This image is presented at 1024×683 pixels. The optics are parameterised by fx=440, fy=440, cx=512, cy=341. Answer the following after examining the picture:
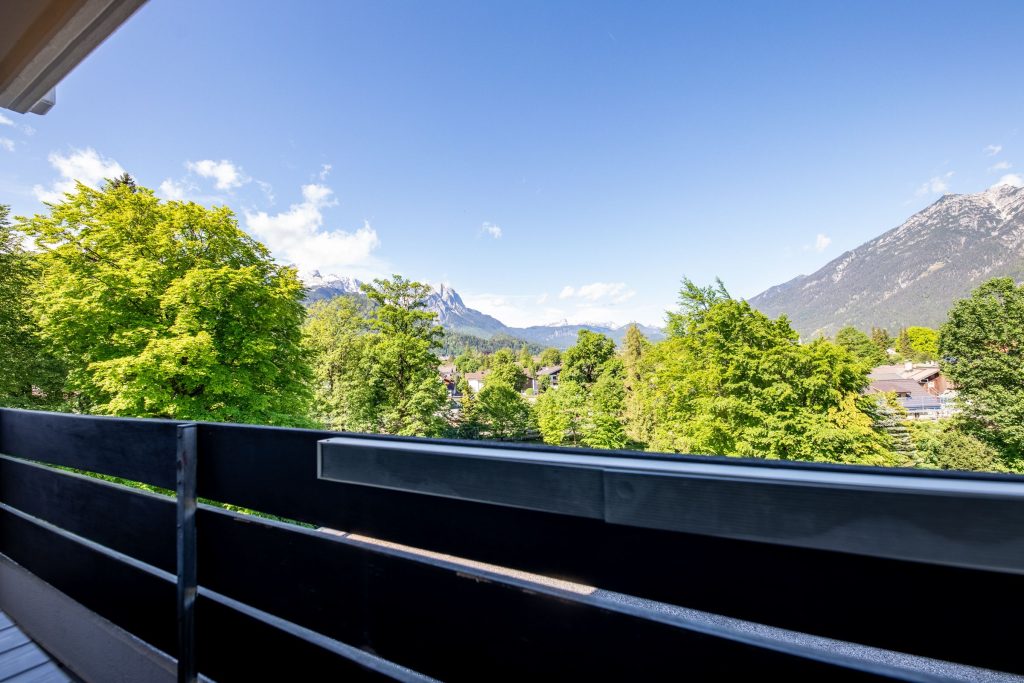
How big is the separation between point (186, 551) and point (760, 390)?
12.3 m

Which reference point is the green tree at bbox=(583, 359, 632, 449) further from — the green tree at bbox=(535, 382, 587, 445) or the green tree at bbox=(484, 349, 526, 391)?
the green tree at bbox=(484, 349, 526, 391)

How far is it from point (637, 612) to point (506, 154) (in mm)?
22764

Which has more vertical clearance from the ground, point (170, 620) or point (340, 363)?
point (340, 363)

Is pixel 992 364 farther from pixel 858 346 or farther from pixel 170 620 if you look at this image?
pixel 170 620

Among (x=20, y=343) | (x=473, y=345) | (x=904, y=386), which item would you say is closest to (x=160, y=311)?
(x=20, y=343)

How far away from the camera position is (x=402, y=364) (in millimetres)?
14562

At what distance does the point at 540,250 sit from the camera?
2917cm

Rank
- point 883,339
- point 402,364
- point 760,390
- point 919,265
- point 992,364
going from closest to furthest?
point 760,390 → point 992,364 → point 402,364 → point 883,339 → point 919,265

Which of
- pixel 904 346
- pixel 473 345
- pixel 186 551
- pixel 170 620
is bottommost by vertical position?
pixel 170 620

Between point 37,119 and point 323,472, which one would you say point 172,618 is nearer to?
point 323,472

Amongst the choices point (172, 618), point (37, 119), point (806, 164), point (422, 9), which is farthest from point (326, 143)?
point (806, 164)

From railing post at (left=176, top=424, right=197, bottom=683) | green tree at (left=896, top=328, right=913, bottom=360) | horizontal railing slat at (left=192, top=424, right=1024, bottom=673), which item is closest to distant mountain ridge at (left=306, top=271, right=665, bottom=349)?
green tree at (left=896, top=328, right=913, bottom=360)

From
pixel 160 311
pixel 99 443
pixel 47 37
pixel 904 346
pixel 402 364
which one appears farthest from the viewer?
pixel 904 346

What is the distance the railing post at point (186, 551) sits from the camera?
0.83 metres
